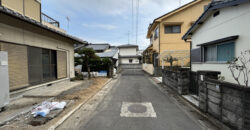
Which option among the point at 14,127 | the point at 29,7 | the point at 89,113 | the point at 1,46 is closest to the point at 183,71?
the point at 89,113

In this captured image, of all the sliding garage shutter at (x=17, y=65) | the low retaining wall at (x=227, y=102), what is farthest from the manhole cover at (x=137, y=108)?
the sliding garage shutter at (x=17, y=65)

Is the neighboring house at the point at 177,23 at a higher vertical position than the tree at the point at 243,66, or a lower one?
higher

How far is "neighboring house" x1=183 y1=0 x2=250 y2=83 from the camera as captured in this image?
11.3 feet

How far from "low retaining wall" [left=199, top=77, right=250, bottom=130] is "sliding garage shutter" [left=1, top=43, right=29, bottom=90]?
737cm

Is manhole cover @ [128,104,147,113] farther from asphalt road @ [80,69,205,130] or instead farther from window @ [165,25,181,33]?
window @ [165,25,181,33]

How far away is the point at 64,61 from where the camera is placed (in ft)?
27.3

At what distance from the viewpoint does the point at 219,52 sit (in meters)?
4.42

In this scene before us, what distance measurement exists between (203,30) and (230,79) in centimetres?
281

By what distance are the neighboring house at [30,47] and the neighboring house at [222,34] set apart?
787 centimetres

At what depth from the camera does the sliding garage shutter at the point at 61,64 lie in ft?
24.9

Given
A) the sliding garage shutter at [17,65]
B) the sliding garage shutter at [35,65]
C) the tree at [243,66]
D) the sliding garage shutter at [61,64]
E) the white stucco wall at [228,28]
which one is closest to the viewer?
the tree at [243,66]

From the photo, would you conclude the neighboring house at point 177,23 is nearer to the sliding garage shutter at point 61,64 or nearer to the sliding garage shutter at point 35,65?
the sliding garage shutter at point 61,64

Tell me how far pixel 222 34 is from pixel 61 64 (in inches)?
375

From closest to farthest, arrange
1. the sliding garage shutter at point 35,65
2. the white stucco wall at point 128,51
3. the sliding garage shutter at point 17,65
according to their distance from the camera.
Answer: the sliding garage shutter at point 17,65, the sliding garage shutter at point 35,65, the white stucco wall at point 128,51
